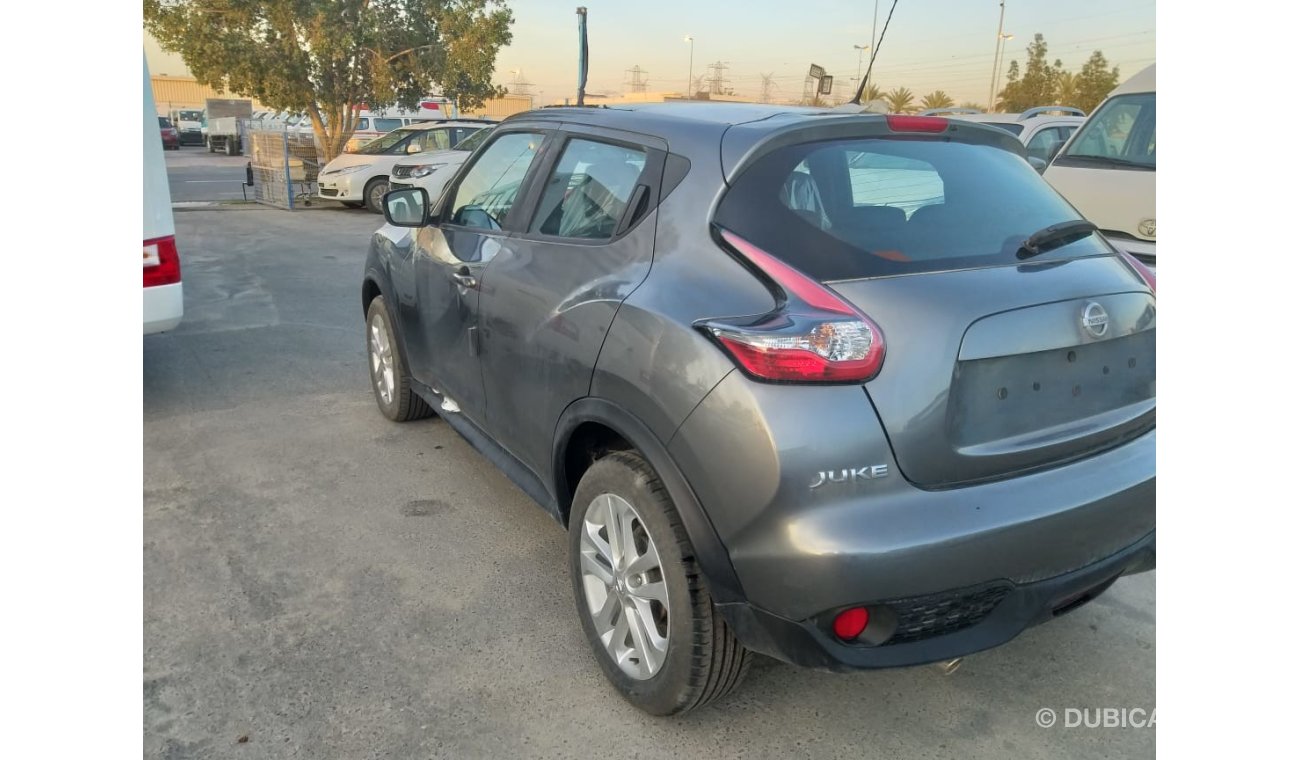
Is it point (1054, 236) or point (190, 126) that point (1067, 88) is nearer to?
point (190, 126)

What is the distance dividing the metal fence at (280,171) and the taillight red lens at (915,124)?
16.0m

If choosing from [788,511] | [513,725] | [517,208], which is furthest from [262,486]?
[788,511]

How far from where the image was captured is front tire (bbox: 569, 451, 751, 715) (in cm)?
231

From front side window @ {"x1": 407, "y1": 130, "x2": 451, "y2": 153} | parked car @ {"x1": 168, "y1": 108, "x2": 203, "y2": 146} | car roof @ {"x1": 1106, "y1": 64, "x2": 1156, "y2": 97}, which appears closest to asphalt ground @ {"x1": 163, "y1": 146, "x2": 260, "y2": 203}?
front side window @ {"x1": 407, "y1": 130, "x2": 451, "y2": 153}

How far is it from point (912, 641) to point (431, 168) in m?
14.6

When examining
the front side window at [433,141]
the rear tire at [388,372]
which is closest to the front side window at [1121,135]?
the rear tire at [388,372]

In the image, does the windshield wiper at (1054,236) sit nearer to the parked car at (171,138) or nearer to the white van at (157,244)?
the white van at (157,244)

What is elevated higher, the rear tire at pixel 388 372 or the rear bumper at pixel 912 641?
the rear tire at pixel 388 372

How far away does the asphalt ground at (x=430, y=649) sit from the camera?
2.48 metres

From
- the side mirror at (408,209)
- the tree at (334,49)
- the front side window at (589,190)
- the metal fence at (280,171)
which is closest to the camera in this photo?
the front side window at (589,190)

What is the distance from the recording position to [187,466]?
439 centimetres

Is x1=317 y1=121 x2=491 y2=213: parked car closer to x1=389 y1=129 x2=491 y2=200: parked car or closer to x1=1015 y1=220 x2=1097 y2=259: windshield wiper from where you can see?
x1=389 y1=129 x2=491 y2=200: parked car

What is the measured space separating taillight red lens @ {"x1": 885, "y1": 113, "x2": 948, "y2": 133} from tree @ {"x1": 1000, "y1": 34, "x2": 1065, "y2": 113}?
46.2 meters

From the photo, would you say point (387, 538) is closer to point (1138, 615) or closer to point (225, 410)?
point (225, 410)
